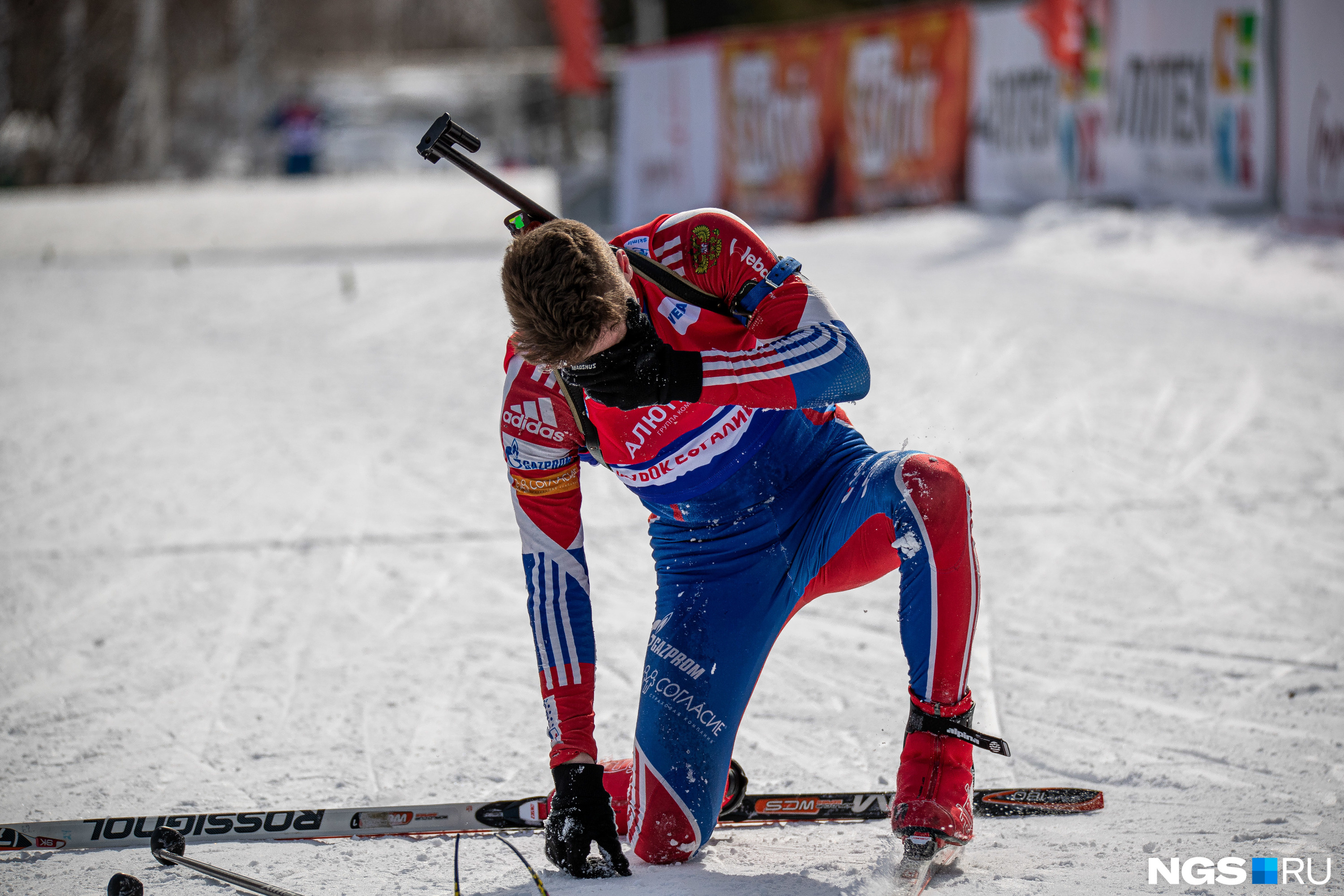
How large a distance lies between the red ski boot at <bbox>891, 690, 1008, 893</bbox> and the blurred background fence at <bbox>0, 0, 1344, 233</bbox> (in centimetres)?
830

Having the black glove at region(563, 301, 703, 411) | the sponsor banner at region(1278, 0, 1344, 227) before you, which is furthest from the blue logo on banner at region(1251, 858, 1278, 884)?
the sponsor banner at region(1278, 0, 1344, 227)

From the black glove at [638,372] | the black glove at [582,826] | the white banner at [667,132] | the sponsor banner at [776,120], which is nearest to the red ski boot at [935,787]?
the black glove at [582,826]

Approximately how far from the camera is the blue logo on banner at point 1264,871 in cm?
240

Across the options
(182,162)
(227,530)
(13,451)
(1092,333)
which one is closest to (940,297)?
(1092,333)

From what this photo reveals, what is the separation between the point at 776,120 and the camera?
50.2 feet

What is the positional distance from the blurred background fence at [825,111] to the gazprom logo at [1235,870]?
807 cm

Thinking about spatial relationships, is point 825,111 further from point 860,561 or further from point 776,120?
point 860,561

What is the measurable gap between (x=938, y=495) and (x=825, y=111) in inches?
508

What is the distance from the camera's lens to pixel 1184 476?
18.3ft

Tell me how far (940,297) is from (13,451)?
629cm

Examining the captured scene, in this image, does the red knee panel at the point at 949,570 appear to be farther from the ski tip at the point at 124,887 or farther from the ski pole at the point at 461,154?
the ski tip at the point at 124,887

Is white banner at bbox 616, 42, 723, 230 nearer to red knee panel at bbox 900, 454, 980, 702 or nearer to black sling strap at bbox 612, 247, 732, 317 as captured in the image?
black sling strap at bbox 612, 247, 732, 317

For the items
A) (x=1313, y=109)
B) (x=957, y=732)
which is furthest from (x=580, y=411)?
(x=1313, y=109)

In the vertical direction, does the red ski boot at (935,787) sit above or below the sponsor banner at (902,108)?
below
